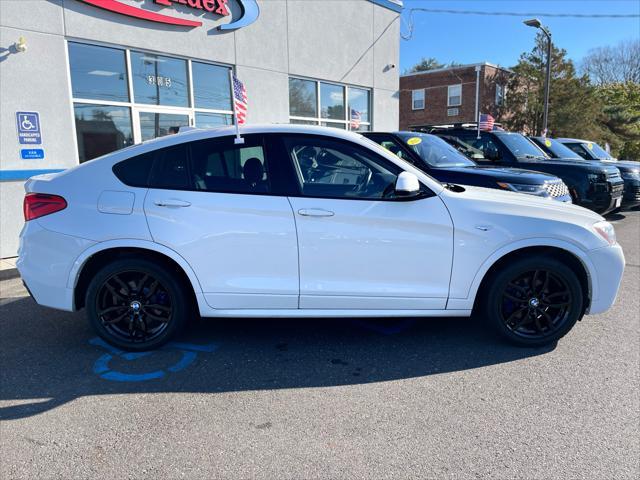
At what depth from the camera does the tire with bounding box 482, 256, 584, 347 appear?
379 cm

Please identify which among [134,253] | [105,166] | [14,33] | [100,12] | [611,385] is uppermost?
[100,12]

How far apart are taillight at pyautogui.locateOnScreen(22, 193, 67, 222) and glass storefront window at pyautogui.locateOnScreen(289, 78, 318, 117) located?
8.50 meters

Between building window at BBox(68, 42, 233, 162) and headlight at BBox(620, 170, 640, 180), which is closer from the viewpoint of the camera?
building window at BBox(68, 42, 233, 162)

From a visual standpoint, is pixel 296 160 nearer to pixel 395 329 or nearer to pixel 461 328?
pixel 395 329

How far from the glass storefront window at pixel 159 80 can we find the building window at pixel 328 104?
2980 mm

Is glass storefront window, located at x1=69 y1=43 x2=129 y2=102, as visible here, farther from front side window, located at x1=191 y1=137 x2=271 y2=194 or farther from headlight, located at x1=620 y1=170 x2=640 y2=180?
headlight, located at x1=620 y1=170 x2=640 y2=180

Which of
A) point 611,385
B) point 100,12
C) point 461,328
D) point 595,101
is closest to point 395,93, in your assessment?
point 100,12

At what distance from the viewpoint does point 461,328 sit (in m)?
4.42

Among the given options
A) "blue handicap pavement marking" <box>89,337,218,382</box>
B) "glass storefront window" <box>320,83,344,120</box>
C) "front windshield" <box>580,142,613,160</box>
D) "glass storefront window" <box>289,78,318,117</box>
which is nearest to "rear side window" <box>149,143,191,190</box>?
"blue handicap pavement marking" <box>89,337,218,382</box>

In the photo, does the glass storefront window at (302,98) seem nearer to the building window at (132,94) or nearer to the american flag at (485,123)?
the building window at (132,94)

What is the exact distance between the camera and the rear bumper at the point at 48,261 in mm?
3672

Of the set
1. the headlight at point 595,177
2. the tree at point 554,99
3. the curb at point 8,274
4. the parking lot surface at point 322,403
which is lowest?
the parking lot surface at point 322,403

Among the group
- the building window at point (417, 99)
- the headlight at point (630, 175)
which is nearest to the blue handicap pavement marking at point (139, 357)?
the headlight at point (630, 175)

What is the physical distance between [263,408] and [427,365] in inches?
52.6
